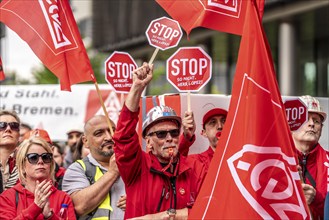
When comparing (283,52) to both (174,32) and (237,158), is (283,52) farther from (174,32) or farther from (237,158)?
(237,158)

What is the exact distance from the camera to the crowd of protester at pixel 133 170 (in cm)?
619

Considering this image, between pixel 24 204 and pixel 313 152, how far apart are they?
2.38 metres

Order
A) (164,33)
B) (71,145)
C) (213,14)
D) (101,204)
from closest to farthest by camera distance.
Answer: (213,14), (101,204), (164,33), (71,145)

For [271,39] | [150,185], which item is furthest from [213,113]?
[271,39]

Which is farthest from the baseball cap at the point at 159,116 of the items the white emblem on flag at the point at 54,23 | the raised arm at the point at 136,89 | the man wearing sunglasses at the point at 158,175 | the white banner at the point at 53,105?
the white banner at the point at 53,105

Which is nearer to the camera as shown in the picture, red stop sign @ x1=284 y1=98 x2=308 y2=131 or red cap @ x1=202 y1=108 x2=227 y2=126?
red stop sign @ x1=284 y1=98 x2=308 y2=131

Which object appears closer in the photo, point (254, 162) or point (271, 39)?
point (254, 162)

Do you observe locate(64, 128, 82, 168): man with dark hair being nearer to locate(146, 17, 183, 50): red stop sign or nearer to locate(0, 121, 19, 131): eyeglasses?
locate(0, 121, 19, 131): eyeglasses

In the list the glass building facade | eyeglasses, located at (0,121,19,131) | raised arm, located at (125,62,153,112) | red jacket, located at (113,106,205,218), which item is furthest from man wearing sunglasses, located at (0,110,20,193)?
the glass building facade

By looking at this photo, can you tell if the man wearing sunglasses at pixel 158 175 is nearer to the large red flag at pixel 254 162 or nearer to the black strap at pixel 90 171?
the large red flag at pixel 254 162

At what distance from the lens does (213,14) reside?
6910mm

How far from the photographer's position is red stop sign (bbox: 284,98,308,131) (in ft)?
22.1

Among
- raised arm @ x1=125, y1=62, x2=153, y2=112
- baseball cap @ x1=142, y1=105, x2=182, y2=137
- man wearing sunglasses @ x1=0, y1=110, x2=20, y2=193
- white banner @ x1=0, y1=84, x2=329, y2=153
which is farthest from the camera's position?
white banner @ x1=0, y1=84, x2=329, y2=153

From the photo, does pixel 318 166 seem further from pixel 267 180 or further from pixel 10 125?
pixel 10 125
